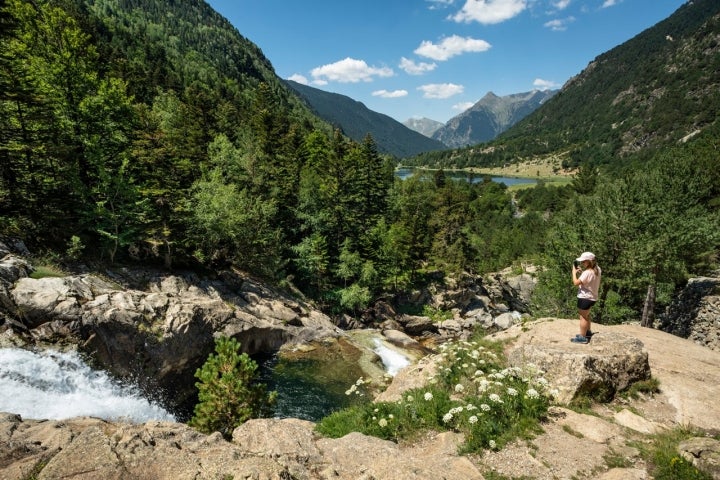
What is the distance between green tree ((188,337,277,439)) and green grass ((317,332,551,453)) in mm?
4390

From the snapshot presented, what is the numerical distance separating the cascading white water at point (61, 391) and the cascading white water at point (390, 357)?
17856 mm

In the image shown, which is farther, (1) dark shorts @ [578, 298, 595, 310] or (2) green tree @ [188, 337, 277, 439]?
(2) green tree @ [188, 337, 277, 439]

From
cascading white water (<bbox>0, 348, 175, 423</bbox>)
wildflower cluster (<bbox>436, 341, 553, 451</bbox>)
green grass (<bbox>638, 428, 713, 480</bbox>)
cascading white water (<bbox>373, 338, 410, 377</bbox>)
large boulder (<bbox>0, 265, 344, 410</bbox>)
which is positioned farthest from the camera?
cascading white water (<bbox>373, 338, 410, 377</bbox>)

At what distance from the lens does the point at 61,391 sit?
637 inches

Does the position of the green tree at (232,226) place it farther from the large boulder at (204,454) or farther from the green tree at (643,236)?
the green tree at (643,236)

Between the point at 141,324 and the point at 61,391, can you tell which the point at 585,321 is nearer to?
the point at 61,391

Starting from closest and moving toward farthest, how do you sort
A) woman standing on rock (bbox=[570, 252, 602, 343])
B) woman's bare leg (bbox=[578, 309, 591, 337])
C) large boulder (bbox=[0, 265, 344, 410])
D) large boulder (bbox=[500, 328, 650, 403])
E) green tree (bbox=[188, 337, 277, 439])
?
large boulder (bbox=[500, 328, 650, 403]) < woman standing on rock (bbox=[570, 252, 602, 343]) < woman's bare leg (bbox=[578, 309, 591, 337]) < green tree (bbox=[188, 337, 277, 439]) < large boulder (bbox=[0, 265, 344, 410])

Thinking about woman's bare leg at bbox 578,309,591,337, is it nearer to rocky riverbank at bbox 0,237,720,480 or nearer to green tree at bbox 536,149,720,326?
rocky riverbank at bbox 0,237,720,480

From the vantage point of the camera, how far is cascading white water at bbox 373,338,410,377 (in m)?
31.8

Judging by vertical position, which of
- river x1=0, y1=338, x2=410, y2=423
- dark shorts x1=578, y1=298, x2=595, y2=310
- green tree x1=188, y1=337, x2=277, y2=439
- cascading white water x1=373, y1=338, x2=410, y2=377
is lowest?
cascading white water x1=373, y1=338, x2=410, y2=377

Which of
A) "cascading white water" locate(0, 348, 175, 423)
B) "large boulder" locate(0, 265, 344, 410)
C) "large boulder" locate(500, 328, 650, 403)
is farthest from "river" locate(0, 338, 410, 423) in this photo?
"large boulder" locate(500, 328, 650, 403)

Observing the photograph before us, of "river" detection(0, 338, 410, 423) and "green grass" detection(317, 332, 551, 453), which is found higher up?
"green grass" detection(317, 332, 551, 453)

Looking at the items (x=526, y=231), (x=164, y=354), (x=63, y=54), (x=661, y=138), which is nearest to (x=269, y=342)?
(x=164, y=354)

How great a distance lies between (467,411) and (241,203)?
3310 centimetres
